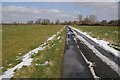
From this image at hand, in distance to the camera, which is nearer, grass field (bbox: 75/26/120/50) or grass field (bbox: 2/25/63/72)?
grass field (bbox: 2/25/63/72)

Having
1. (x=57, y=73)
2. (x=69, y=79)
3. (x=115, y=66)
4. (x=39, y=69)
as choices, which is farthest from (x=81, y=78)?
(x=115, y=66)

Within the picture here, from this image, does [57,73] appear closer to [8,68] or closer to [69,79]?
[69,79]

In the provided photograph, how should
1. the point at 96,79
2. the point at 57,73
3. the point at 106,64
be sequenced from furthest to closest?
the point at 106,64, the point at 57,73, the point at 96,79

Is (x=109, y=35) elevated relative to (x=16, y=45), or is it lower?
elevated

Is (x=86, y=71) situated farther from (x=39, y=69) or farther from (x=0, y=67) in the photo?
(x=0, y=67)

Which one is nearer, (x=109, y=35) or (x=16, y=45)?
(x=16, y=45)

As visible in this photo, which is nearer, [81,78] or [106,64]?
[81,78]

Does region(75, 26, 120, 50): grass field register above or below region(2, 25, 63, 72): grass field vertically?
above

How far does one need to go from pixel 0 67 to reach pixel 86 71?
5501 mm

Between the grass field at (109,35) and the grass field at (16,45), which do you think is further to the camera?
the grass field at (109,35)

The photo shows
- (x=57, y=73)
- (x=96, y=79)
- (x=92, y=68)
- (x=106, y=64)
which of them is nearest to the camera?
(x=96, y=79)

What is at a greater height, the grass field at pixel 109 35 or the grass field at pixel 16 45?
the grass field at pixel 109 35

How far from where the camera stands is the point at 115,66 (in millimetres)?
15008

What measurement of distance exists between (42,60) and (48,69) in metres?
3.13
